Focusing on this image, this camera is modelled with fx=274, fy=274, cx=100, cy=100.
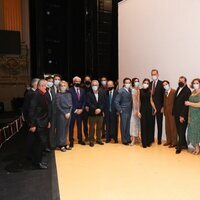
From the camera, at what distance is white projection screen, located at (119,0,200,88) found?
547 centimetres

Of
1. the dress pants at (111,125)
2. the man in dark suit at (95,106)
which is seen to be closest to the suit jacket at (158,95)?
the dress pants at (111,125)

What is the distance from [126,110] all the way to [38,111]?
2149 millimetres

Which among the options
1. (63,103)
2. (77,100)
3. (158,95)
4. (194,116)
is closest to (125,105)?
(158,95)

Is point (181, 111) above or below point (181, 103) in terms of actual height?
below

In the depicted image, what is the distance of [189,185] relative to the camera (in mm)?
3436

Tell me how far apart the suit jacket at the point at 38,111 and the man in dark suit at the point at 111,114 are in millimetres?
1955

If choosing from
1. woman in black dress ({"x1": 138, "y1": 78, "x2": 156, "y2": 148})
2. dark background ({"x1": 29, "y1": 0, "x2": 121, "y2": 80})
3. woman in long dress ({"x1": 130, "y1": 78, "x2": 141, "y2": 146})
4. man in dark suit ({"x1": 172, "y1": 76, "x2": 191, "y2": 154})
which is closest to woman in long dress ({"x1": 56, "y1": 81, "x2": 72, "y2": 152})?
woman in long dress ({"x1": 130, "y1": 78, "x2": 141, "y2": 146})

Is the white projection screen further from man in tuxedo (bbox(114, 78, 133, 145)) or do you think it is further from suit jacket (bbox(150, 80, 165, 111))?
man in tuxedo (bbox(114, 78, 133, 145))

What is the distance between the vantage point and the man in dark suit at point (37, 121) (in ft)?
12.9

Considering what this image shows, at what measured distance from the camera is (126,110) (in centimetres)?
561

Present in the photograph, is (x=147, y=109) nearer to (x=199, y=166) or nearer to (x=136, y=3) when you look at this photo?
(x=199, y=166)

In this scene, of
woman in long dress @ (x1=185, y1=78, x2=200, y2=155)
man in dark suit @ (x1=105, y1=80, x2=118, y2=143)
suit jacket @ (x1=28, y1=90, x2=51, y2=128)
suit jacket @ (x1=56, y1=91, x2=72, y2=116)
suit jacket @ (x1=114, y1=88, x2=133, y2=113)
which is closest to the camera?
suit jacket @ (x1=28, y1=90, x2=51, y2=128)

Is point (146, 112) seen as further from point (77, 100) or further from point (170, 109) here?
point (77, 100)

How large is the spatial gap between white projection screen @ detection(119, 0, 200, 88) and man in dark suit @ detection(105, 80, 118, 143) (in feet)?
4.15
